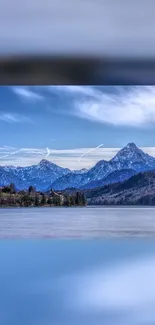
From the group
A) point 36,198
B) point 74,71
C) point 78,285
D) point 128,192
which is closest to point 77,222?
point 36,198

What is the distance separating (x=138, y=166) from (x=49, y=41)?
483 centimetres

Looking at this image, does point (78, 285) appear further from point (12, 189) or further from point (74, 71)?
point (12, 189)

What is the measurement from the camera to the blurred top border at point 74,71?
648cm

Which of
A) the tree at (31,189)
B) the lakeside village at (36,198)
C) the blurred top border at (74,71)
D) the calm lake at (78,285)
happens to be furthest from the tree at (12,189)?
the calm lake at (78,285)

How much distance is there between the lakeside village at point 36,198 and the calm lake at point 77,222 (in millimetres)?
123

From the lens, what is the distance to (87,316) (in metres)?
2.84

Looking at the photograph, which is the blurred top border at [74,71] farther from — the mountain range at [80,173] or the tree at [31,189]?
the tree at [31,189]

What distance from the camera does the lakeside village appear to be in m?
9.81

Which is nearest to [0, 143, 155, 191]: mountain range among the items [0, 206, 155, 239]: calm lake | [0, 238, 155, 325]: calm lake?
[0, 206, 155, 239]: calm lake

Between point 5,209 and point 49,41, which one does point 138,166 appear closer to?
point 5,209

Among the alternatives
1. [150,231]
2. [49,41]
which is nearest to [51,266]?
[49,41]

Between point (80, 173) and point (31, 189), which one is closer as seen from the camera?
point (80, 173)

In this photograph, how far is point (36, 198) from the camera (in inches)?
400

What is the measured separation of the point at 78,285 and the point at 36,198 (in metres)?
6.58
